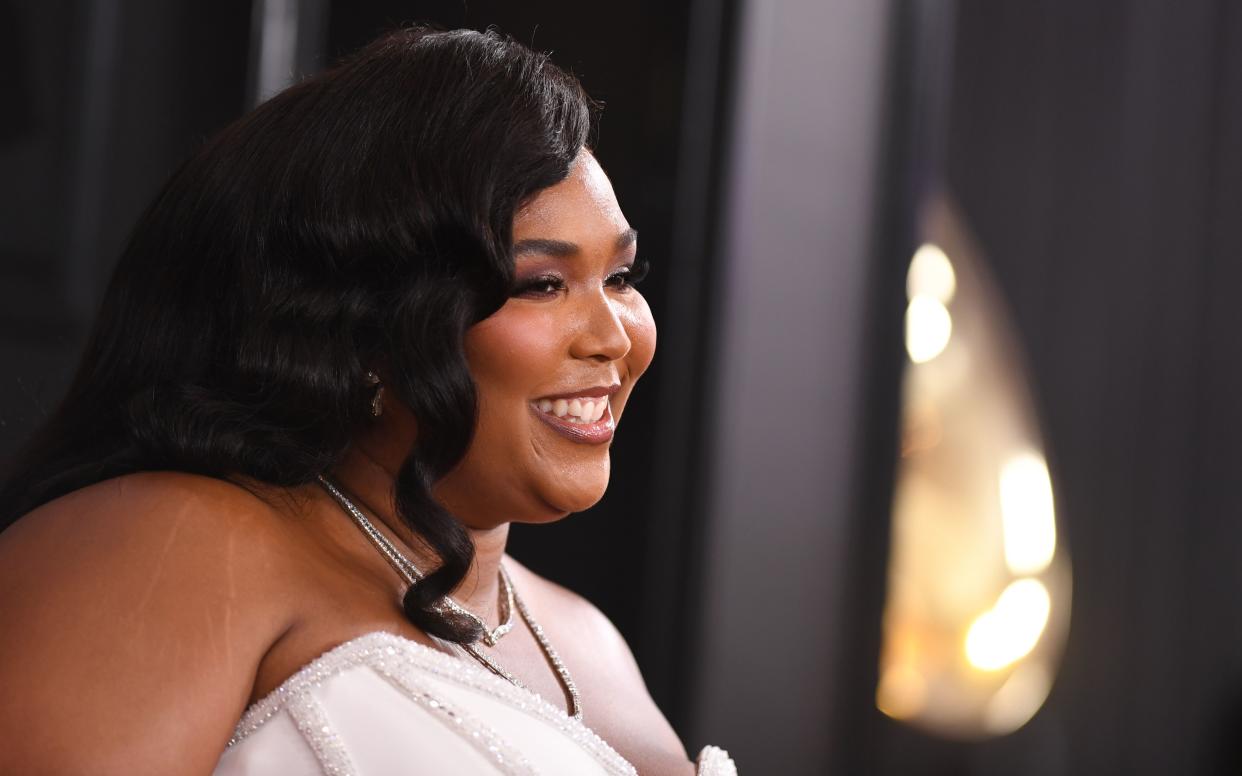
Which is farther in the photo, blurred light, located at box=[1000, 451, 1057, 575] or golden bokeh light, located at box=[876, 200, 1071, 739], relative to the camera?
blurred light, located at box=[1000, 451, 1057, 575]

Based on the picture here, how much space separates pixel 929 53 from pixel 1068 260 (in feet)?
1.75

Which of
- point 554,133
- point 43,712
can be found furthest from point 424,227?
point 43,712

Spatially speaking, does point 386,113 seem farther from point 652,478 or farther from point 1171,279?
point 1171,279

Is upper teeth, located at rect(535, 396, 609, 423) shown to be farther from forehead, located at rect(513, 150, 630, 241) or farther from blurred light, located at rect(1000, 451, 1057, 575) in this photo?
blurred light, located at rect(1000, 451, 1057, 575)

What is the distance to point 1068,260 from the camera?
2.63 metres

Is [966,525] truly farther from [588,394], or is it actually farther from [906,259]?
[588,394]

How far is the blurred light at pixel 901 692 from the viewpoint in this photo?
2367mm

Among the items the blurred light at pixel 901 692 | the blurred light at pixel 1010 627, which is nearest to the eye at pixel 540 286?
the blurred light at pixel 901 692

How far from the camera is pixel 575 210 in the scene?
4.56ft

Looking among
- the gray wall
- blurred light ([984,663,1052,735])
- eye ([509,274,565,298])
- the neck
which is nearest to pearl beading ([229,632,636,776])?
the neck

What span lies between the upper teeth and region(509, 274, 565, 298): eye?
10 centimetres

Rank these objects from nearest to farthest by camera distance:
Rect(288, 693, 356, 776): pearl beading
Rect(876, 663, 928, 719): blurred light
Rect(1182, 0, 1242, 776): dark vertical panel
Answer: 1. Rect(288, 693, 356, 776): pearl beading
2. Rect(876, 663, 928, 719): blurred light
3. Rect(1182, 0, 1242, 776): dark vertical panel

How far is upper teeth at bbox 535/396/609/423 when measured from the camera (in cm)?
138

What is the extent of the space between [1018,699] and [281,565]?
1781mm
